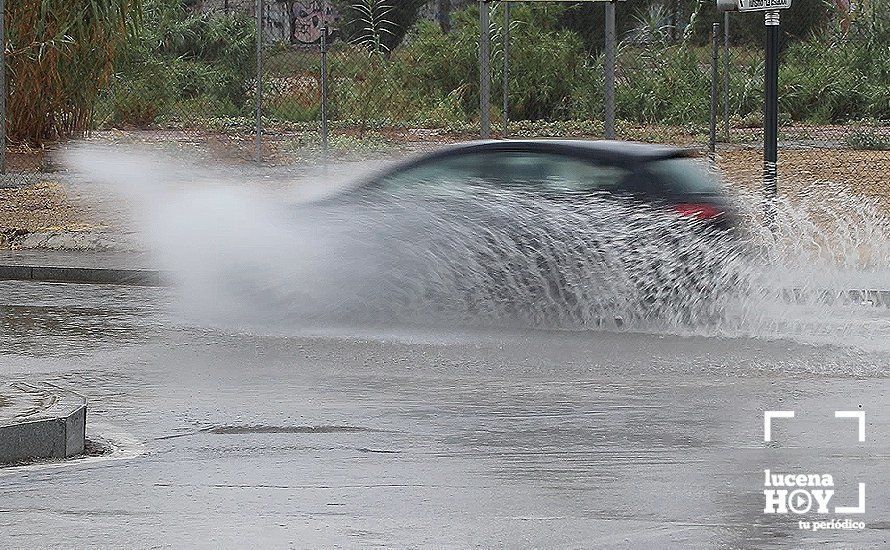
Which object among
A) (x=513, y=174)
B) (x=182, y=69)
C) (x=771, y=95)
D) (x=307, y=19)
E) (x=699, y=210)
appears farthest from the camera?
(x=307, y=19)

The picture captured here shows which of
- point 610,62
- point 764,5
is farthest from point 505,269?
point 610,62

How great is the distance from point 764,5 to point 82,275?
6521 millimetres

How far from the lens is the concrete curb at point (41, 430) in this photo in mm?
8156

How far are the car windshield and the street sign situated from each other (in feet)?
9.79

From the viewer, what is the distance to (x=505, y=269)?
12.7 m

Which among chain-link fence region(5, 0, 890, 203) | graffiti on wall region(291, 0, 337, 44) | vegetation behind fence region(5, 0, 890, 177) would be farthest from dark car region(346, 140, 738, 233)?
graffiti on wall region(291, 0, 337, 44)

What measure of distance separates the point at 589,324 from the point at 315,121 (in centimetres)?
1677

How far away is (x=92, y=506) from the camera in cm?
716

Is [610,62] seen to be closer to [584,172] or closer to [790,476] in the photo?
[584,172]

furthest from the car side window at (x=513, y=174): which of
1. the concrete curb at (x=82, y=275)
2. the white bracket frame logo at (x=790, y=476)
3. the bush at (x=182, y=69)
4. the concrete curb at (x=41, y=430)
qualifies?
the bush at (x=182, y=69)

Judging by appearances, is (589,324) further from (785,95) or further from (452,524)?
(785,95)

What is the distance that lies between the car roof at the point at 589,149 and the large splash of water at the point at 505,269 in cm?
32

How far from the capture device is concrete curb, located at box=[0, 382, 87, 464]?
816cm

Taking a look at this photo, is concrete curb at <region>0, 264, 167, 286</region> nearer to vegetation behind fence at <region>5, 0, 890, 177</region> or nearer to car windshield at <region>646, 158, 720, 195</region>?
car windshield at <region>646, 158, 720, 195</region>
